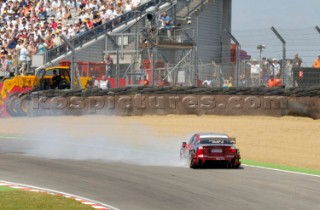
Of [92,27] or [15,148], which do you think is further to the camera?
[92,27]

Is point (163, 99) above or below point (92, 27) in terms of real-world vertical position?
below

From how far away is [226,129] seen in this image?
22875 mm

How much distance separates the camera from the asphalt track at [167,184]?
1168 cm

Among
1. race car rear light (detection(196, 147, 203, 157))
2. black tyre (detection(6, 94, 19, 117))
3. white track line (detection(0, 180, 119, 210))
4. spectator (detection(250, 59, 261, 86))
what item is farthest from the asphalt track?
black tyre (detection(6, 94, 19, 117))

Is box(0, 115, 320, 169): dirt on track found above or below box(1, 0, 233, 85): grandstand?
below

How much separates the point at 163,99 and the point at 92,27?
9.22 metres

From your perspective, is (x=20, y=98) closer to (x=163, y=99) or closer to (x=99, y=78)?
(x=99, y=78)

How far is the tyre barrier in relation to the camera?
22453 mm

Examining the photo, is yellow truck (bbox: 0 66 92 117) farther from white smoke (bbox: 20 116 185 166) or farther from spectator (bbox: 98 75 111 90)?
white smoke (bbox: 20 116 185 166)

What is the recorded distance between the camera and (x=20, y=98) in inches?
1152

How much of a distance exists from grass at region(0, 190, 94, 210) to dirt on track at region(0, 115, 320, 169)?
7238mm

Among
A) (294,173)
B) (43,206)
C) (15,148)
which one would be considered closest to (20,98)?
(15,148)

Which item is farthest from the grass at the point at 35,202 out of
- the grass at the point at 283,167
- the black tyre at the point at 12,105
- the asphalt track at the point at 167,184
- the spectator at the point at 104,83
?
the black tyre at the point at 12,105

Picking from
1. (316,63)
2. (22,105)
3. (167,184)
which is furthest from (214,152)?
(22,105)
